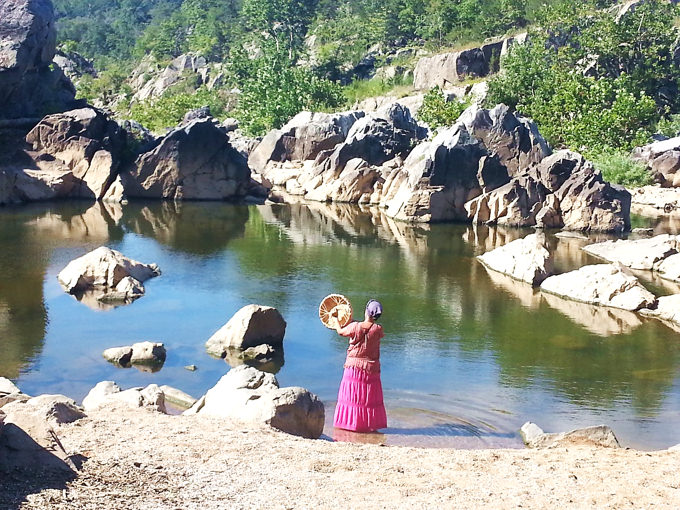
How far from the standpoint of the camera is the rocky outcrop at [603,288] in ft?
75.9

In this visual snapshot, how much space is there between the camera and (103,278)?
23562 mm

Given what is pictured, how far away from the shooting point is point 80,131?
43.3m

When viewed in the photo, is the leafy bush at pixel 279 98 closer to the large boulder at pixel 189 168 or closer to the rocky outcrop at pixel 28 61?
the rocky outcrop at pixel 28 61

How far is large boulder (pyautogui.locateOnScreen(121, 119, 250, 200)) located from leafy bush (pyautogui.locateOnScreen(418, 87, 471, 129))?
1627 centimetres

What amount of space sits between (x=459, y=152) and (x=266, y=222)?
28.3ft

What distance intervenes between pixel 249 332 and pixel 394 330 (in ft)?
12.2

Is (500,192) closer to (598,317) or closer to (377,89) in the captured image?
(598,317)

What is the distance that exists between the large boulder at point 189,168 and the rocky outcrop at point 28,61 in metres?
6.97

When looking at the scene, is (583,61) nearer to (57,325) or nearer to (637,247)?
(637,247)

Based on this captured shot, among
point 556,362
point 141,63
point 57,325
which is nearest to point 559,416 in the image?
point 556,362

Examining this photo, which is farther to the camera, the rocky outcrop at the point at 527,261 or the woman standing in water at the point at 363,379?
the rocky outcrop at the point at 527,261

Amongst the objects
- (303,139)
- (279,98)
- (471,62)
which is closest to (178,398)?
(303,139)

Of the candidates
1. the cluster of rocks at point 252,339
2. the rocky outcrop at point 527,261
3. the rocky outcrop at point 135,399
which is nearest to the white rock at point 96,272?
the cluster of rocks at point 252,339

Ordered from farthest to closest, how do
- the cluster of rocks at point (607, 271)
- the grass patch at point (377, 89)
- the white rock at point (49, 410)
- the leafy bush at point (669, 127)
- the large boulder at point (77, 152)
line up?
the grass patch at point (377, 89) → the leafy bush at point (669, 127) → the large boulder at point (77, 152) → the cluster of rocks at point (607, 271) → the white rock at point (49, 410)
